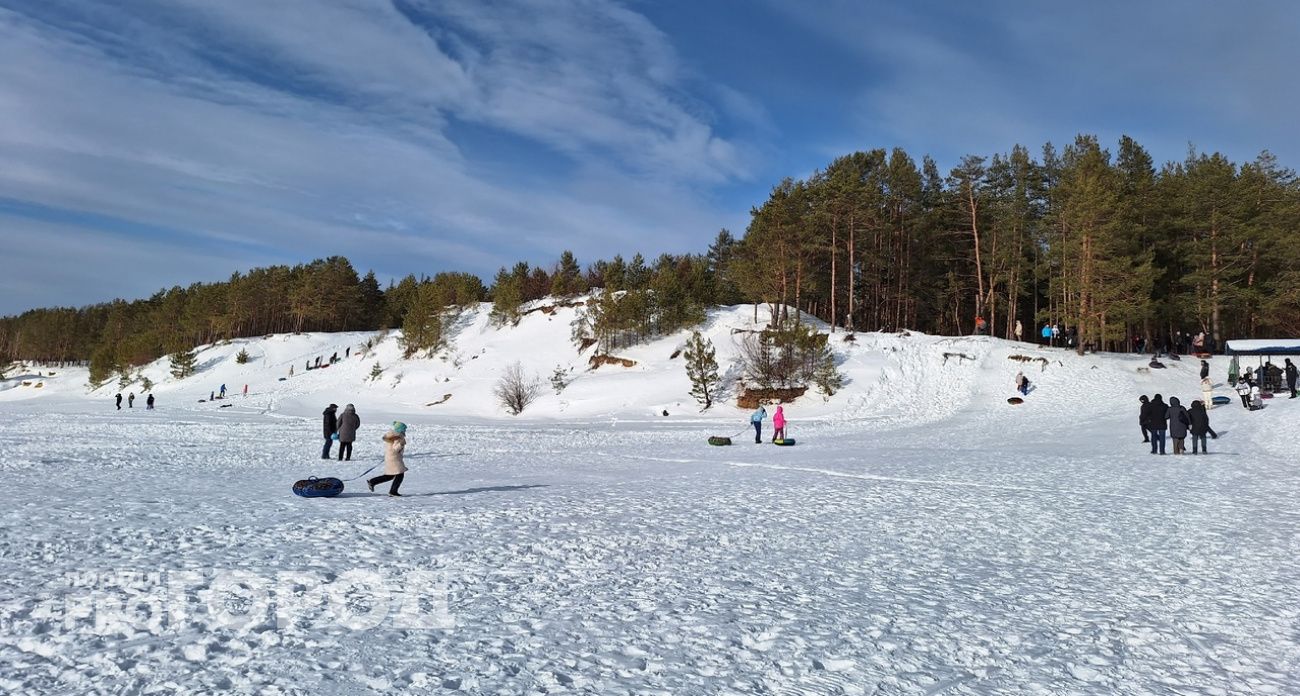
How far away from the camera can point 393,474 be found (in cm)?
1252

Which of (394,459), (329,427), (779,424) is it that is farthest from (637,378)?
(394,459)

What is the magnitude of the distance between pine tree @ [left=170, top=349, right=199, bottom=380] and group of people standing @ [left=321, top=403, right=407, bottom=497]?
69.6 m

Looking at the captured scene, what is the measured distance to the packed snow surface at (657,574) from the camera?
198 inches

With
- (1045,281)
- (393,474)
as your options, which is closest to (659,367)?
(1045,281)

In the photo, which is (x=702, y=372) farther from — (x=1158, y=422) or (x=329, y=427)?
(x=329, y=427)

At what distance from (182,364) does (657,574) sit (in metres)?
87.9

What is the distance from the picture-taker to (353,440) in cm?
2027

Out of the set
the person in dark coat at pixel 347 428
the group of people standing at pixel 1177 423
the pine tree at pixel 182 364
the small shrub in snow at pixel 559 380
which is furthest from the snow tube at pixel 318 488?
the pine tree at pixel 182 364

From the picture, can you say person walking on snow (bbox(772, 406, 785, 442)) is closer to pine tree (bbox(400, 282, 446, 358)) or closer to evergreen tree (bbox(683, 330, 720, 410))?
evergreen tree (bbox(683, 330, 720, 410))

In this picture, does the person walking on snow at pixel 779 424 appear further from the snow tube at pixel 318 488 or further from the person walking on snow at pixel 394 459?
the snow tube at pixel 318 488

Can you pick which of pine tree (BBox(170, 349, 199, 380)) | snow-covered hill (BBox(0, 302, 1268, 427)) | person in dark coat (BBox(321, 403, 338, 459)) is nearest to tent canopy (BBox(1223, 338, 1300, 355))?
snow-covered hill (BBox(0, 302, 1268, 427))

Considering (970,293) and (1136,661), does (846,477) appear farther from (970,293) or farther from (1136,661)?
(970,293)

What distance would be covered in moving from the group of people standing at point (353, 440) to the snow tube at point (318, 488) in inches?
24.2

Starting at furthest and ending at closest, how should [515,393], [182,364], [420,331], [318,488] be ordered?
[182,364]
[420,331]
[515,393]
[318,488]
